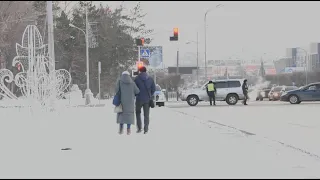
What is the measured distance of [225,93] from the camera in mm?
30359

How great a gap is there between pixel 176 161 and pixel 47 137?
4.62 metres

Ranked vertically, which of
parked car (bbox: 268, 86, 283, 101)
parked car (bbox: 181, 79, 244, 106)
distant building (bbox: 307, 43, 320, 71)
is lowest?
parked car (bbox: 268, 86, 283, 101)

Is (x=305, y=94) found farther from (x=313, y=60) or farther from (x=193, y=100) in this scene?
(x=313, y=60)

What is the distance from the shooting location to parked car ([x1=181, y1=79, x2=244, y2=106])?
99.1ft

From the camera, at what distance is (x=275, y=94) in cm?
4203

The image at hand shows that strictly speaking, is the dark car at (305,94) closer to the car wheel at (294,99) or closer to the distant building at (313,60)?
the car wheel at (294,99)

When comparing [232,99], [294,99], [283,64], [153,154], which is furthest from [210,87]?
[283,64]

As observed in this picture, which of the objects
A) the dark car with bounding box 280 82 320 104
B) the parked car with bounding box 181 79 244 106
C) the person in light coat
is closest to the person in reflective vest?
the parked car with bounding box 181 79 244 106

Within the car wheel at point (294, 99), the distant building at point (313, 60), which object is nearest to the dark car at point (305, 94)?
the car wheel at point (294, 99)

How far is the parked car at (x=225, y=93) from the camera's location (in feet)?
99.1

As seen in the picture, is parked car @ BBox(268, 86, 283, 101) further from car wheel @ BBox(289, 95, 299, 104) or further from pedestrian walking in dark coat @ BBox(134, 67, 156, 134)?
pedestrian walking in dark coat @ BBox(134, 67, 156, 134)

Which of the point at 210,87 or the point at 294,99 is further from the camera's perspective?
the point at 294,99

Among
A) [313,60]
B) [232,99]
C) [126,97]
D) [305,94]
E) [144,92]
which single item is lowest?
[232,99]

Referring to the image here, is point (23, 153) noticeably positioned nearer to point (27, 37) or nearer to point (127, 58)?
point (27, 37)
